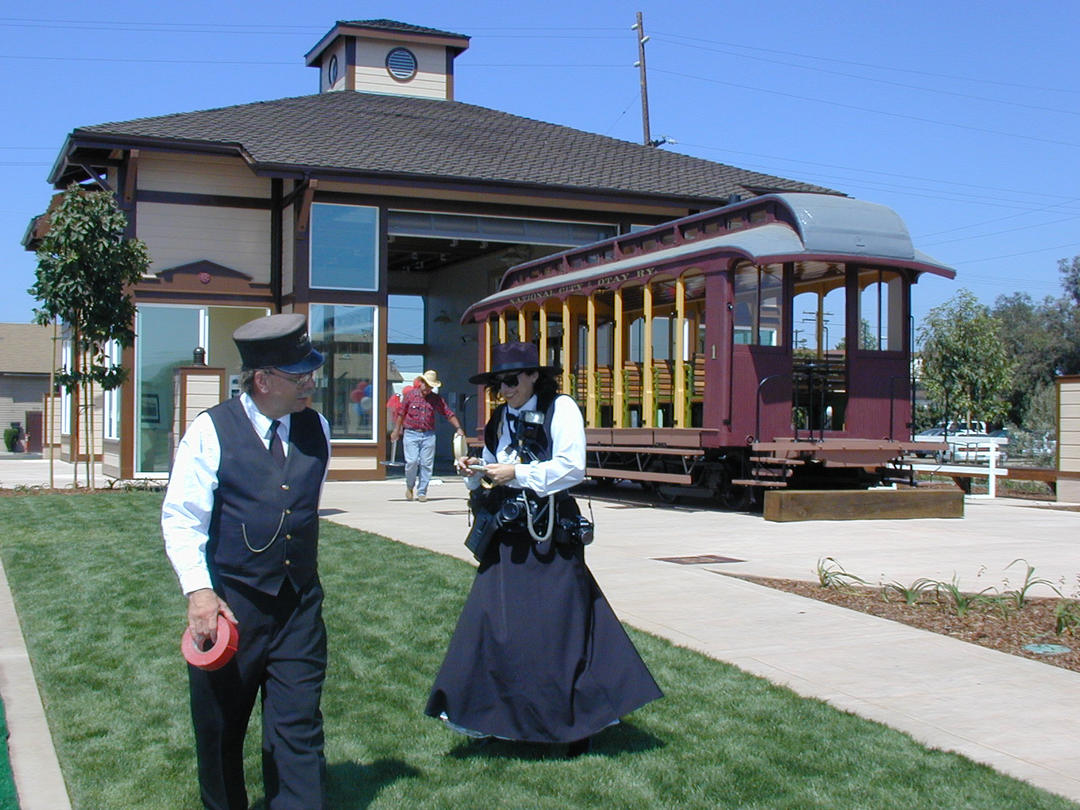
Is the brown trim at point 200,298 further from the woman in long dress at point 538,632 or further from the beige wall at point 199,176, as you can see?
the woman in long dress at point 538,632

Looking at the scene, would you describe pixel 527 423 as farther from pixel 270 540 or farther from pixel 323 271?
pixel 323 271

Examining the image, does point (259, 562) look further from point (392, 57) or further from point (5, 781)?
point (392, 57)

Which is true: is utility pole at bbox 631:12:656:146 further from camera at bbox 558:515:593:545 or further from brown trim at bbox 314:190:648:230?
camera at bbox 558:515:593:545

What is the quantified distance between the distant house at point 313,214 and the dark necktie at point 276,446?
16228mm

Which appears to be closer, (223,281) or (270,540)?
(270,540)

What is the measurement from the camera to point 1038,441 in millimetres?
33062

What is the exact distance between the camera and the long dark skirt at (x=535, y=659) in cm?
494

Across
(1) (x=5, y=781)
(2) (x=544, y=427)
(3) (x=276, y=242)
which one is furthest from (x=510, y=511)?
(3) (x=276, y=242)

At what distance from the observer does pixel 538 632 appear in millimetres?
4957

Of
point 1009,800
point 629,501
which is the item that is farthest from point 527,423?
point 629,501

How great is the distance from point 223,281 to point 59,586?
44.1ft

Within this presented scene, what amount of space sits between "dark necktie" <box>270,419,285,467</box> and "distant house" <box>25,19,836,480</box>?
16.2 m

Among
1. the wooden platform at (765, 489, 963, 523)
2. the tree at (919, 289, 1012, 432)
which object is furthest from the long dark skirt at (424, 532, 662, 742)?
the tree at (919, 289, 1012, 432)

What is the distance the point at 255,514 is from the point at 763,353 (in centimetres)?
1126
